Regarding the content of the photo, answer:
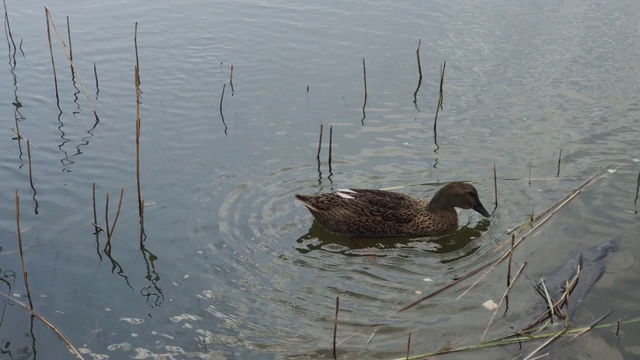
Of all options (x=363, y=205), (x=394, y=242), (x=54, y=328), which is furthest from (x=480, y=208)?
(x=54, y=328)

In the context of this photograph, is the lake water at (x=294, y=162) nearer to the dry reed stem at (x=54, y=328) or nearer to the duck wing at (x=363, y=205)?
the dry reed stem at (x=54, y=328)

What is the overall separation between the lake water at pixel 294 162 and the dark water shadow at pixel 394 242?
0.03 m

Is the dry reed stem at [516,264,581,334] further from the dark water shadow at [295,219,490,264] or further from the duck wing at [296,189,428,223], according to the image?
the duck wing at [296,189,428,223]

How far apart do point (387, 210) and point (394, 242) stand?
33 cm

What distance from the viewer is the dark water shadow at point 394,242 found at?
26.7 feet

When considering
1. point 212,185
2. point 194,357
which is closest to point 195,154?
point 212,185

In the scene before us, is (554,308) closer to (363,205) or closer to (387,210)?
(387,210)

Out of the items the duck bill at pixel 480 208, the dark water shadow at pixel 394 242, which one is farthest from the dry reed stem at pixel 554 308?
the duck bill at pixel 480 208

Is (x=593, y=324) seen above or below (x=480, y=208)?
below

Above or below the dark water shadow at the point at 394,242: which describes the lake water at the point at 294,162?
above

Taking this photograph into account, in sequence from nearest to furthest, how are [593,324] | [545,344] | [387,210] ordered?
[545,344] → [593,324] → [387,210]

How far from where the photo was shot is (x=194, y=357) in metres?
6.33

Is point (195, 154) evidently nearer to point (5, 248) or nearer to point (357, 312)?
point (5, 248)

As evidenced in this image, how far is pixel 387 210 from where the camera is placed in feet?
28.0
